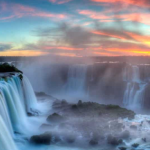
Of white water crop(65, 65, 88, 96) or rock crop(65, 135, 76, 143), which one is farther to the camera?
white water crop(65, 65, 88, 96)

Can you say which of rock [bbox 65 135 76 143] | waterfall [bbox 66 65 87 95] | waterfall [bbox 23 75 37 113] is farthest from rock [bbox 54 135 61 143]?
waterfall [bbox 66 65 87 95]

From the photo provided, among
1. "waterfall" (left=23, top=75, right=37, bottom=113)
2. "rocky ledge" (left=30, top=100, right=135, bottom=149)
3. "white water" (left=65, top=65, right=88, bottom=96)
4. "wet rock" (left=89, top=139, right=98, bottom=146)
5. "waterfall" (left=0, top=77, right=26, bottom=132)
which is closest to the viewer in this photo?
"wet rock" (left=89, top=139, right=98, bottom=146)

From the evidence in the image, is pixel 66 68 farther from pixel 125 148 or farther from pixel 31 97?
pixel 125 148

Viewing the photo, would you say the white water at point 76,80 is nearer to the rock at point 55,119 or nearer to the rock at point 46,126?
the rock at point 55,119

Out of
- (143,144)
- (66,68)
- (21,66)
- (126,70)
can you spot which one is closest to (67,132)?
(143,144)

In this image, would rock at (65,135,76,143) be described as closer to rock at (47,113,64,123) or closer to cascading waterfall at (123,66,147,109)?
rock at (47,113,64,123)

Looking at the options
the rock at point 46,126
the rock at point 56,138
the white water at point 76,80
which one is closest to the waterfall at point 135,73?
the white water at point 76,80

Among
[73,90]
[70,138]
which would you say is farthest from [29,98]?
[73,90]

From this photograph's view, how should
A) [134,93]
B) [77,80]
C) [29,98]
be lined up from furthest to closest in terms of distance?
[77,80], [134,93], [29,98]

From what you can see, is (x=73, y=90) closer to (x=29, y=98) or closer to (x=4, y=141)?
(x=29, y=98)
